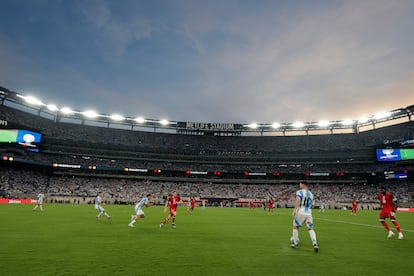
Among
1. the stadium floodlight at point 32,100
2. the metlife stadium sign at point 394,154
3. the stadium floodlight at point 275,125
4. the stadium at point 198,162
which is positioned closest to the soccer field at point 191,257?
the stadium at point 198,162

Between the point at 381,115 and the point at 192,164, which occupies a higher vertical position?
the point at 381,115

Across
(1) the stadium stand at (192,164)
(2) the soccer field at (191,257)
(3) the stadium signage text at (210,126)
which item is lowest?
(2) the soccer field at (191,257)

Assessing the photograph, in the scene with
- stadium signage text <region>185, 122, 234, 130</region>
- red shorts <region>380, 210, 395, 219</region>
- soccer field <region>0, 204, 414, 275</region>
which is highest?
stadium signage text <region>185, 122, 234, 130</region>

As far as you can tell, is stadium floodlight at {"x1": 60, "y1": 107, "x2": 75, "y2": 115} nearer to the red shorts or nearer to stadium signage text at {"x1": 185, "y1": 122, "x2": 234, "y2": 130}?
stadium signage text at {"x1": 185, "y1": 122, "x2": 234, "y2": 130}

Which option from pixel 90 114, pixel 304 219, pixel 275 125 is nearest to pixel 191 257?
pixel 304 219

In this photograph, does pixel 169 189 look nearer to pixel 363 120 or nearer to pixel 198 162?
pixel 198 162

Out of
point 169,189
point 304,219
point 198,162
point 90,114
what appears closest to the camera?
point 304,219

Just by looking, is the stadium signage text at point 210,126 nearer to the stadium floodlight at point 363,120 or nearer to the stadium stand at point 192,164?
the stadium stand at point 192,164

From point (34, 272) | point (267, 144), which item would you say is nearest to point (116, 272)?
point (34, 272)

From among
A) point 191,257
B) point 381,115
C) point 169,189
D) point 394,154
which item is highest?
point 381,115

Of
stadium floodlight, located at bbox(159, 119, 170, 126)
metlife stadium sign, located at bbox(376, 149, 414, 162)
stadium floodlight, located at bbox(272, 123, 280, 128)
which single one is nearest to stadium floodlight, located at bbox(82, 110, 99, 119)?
stadium floodlight, located at bbox(159, 119, 170, 126)

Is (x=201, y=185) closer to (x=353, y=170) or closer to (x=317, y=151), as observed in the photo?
(x=317, y=151)

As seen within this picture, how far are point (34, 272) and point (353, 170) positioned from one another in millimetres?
75441

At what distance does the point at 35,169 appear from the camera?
60.3 m
